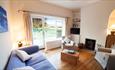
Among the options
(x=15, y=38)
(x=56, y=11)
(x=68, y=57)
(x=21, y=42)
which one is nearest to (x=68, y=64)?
(x=68, y=57)

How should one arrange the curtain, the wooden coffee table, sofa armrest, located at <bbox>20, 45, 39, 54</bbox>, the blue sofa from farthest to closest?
the curtain
the wooden coffee table
sofa armrest, located at <bbox>20, 45, 39, 54</bbox>
the blue sofa

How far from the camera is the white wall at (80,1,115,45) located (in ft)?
13.5

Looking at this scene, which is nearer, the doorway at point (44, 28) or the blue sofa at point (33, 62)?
the blue sofa at point (33, 62)

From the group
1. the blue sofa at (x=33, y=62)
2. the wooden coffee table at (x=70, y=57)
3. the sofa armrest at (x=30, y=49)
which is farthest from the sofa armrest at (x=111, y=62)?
the sofa armrest at (x=30, y=49)

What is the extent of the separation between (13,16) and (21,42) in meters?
1.11

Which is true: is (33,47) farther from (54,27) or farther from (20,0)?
(54,27)

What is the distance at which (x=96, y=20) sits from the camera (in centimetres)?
460

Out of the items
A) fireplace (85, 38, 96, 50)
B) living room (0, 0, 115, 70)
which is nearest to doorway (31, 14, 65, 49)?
living room (0, 0, 115, 70)

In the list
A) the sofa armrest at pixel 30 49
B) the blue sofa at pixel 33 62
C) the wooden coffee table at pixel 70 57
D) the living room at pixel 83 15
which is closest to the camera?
the blue sofa at pixel 33 62

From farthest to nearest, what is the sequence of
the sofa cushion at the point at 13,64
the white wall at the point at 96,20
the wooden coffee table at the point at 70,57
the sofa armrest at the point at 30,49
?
1. the white wall at the point at 96,20
2. the wooden coffee table at the point at 70,57
3. the sofa armrest at the point at 30,49
4. the sofa cushion at the point at 13,64

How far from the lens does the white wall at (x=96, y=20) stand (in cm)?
413

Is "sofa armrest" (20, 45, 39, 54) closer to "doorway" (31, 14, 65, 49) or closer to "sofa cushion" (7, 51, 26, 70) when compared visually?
"sofa cushion" (7, 51, 26, 70)

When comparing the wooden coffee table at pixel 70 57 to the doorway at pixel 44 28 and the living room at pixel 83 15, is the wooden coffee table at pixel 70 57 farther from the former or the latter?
the living room at pixel 83 15

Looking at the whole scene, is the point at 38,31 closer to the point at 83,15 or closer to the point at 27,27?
the point at 27,27
